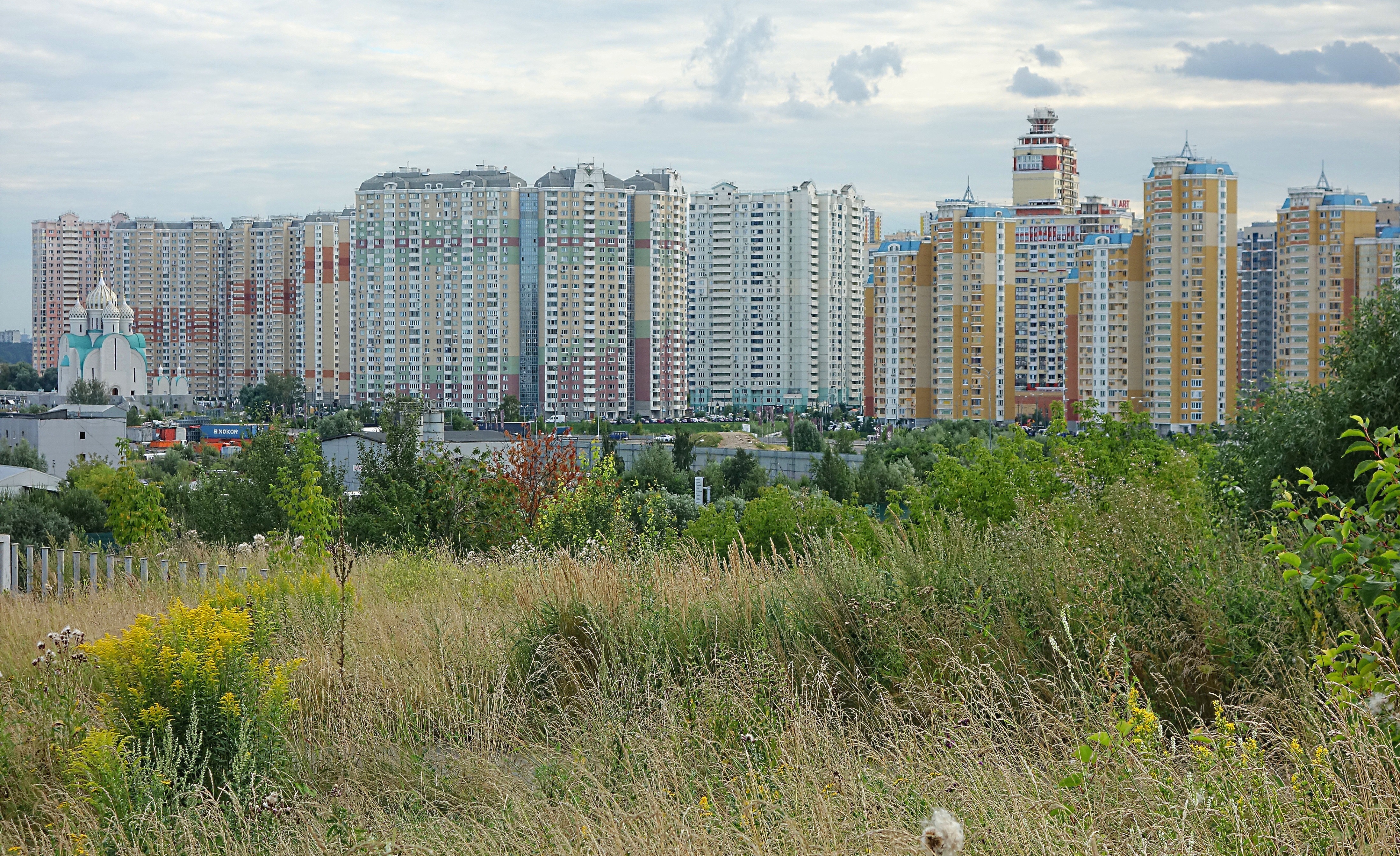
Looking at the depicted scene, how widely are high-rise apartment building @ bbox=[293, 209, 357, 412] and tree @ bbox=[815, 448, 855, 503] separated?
59486mm

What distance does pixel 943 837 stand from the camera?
78.4 inches

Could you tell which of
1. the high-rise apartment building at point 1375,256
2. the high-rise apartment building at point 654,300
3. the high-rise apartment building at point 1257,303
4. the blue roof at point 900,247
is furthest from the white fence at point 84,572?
the high-rise apartment building at point 654,300

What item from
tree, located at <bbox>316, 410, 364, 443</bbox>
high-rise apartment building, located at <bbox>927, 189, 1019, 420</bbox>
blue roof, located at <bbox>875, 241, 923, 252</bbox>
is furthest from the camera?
blue roof, located at <bbox>875, 241, 923, 252</bbox>

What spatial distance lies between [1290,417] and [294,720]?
33.4 ft

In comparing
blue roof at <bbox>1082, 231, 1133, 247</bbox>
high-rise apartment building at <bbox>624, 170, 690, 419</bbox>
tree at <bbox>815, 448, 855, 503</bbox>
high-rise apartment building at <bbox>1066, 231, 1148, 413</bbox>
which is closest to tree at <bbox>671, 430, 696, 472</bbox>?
tree at <bbox>815, 448, 855, 503</bbox>

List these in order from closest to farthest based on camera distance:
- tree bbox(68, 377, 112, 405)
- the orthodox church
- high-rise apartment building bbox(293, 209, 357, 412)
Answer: tree bbox(68, 377, 112, 405) < high-rise apartment building bbox(293, 209, 357, 412) < the orthodox church

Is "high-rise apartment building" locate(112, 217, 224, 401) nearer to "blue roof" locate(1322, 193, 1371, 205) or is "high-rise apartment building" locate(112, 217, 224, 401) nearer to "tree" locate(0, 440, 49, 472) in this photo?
"tree" locate(0, 440, 49, 472)

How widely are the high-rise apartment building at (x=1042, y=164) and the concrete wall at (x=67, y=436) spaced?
191 ft

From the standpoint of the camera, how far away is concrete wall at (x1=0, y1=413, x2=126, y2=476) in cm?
4578

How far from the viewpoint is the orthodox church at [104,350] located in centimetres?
9600

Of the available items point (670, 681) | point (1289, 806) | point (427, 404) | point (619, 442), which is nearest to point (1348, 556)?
point (1289, 806)

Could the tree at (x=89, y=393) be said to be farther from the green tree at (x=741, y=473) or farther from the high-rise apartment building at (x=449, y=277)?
the green tree at (x=741, y=473)

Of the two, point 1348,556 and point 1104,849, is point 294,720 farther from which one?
point 1348,556

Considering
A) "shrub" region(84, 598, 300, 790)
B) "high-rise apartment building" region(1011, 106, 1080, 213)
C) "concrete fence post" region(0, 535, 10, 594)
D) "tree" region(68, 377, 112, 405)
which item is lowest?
"concrete fence post" region(0, 535, 10, 594)
